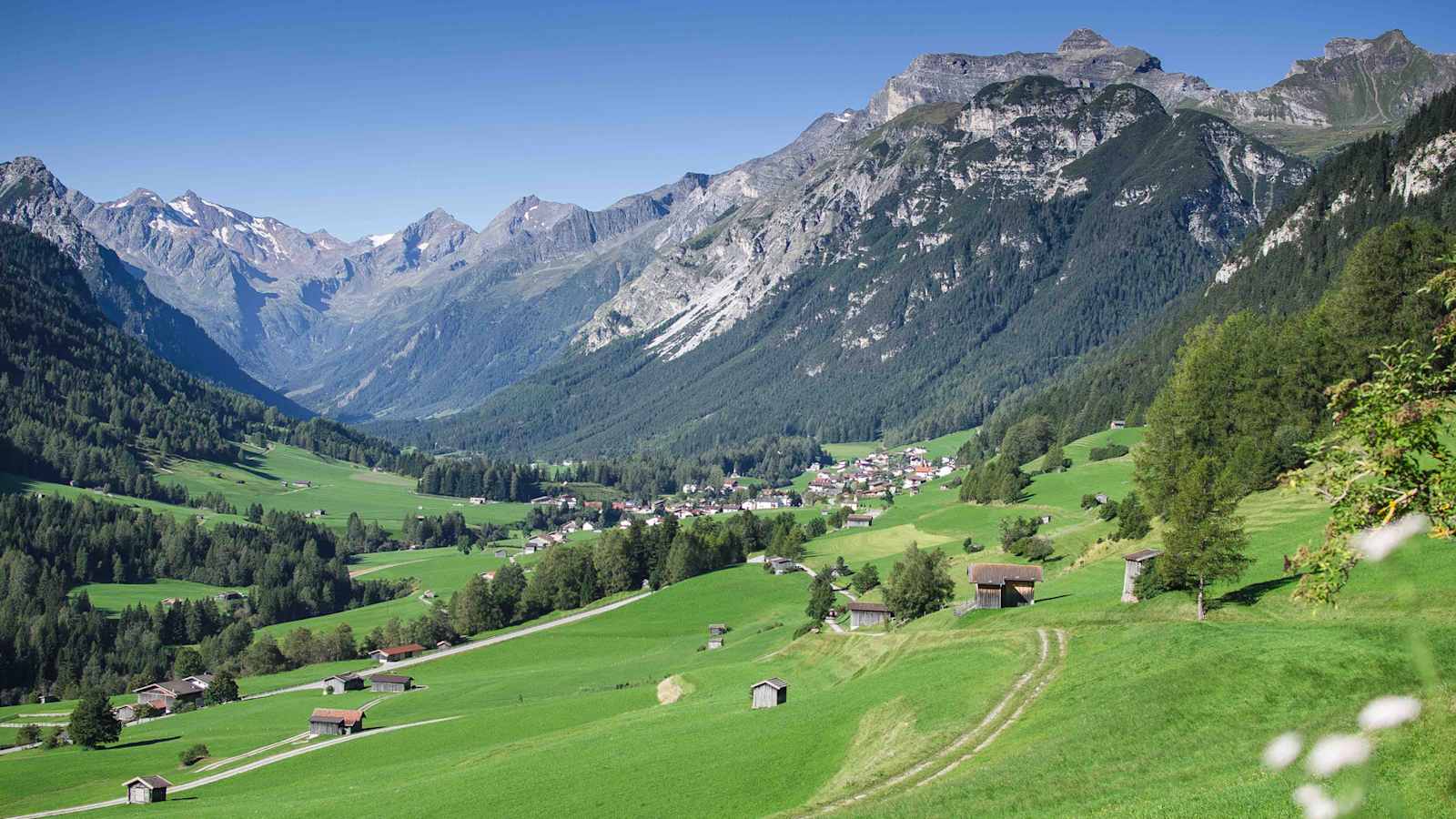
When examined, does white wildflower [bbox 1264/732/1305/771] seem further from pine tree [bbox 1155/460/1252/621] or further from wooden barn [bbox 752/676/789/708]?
wooden barn [bbox 752/676/789/708]

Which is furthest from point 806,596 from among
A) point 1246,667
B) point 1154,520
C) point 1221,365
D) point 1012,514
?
point 1246,667

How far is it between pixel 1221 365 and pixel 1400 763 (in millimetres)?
71546

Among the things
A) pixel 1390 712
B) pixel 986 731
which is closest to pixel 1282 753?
pixel 1390 712

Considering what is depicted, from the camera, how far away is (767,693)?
195ft

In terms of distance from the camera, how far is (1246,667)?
35.0m

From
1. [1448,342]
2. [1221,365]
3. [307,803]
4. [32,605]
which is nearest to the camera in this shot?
[1448,342]

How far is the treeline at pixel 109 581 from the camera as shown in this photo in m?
135

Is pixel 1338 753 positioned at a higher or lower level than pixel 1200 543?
higher

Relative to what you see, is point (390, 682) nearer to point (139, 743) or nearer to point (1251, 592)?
point (139, 743)

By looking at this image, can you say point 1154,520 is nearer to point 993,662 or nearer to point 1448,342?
point 993,662

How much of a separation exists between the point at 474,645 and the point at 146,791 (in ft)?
204

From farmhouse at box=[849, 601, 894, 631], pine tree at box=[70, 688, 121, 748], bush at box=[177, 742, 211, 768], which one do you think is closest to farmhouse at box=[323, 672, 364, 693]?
pine tree at box=[70, 688, 121, 748]

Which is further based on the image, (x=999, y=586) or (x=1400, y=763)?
(x=999, y=586)

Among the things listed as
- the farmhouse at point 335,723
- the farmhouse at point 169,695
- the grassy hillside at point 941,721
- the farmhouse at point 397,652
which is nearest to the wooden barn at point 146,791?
the grassy hillside at point 941,721
